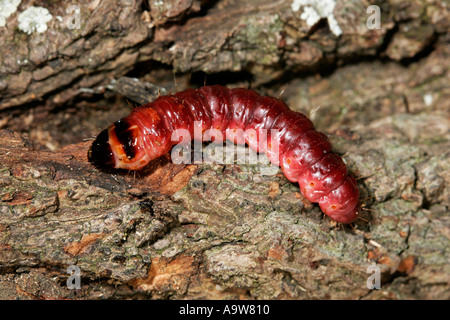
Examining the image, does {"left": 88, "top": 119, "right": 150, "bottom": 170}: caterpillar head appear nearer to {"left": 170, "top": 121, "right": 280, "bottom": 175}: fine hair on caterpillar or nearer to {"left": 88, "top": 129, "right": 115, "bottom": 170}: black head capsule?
{"left": 88, "top": 129, "right": 115, "bottom": 170}: black head capsule

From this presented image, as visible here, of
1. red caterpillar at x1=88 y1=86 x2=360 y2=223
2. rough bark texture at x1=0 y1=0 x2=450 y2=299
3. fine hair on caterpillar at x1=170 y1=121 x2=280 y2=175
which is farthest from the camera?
fine hair on caterpillar at x1=170 y1=121 x2=280 y2=175

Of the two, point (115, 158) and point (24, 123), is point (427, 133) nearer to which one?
point (115, 158)

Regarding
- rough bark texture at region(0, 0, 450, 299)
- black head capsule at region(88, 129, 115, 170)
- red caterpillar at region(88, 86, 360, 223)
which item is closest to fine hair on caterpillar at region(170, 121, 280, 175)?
red caterpillar at region(88, 86, 360, 223)

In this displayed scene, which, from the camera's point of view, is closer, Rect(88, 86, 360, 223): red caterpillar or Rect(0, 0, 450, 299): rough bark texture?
Rect(0, 0, 450, 299): rough bark texture

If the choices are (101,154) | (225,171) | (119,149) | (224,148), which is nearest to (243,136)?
(224,148)

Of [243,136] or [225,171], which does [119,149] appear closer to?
[225,171]

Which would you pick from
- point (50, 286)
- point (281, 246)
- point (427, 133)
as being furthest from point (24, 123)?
point (427, 133)

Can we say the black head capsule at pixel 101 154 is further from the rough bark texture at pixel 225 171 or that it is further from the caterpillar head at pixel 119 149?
the rough bark texture at pixel 225 171
